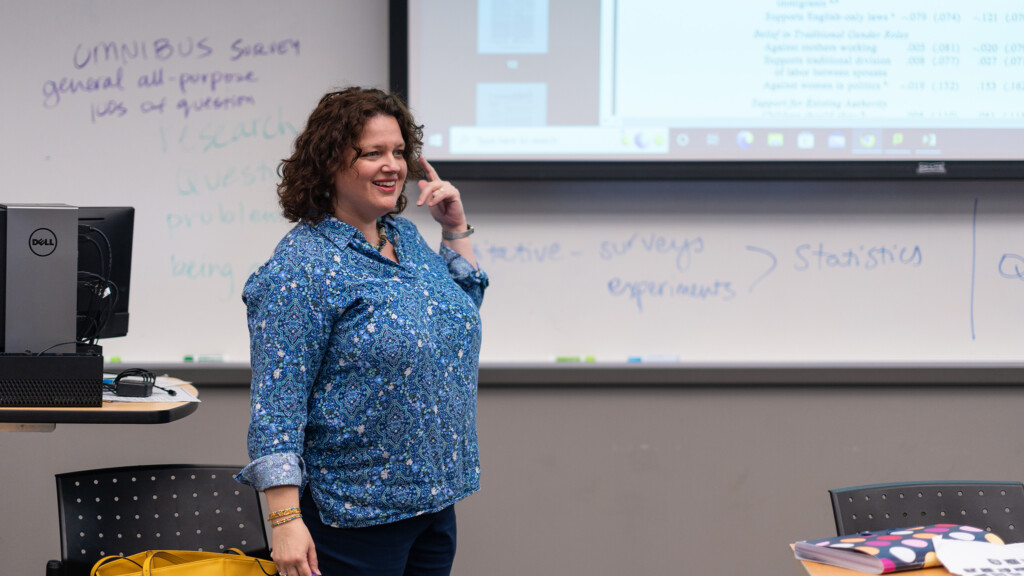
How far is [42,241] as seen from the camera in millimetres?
1804

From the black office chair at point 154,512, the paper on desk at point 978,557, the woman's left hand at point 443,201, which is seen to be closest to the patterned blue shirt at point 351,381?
the woman's left hand at point 443,201

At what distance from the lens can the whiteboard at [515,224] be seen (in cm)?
248

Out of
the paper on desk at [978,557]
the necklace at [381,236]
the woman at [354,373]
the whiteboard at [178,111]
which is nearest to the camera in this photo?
the paper on desk at [978,557]

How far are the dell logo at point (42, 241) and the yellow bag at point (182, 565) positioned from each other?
0.64 metres

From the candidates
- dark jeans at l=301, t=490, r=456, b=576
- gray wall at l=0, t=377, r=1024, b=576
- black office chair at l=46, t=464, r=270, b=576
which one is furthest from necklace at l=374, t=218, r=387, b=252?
gray wall at l=0, t=377, r=1024, b=576

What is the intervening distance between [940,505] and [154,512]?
5.17 feet

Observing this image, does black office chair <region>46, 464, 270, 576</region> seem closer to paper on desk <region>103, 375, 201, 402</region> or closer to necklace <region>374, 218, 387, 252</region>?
paper on desk <region>103, 375, 201, 402</region>

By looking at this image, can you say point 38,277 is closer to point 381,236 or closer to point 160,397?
point 160,397

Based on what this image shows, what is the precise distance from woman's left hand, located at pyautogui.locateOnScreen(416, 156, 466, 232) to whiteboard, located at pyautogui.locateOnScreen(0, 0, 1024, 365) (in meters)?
0.67

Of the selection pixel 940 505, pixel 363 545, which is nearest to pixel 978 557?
pixel 940 505

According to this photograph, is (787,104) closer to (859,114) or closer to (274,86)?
(859,114)

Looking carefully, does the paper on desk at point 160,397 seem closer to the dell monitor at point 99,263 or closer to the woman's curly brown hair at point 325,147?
the dell monitor at point 99,263

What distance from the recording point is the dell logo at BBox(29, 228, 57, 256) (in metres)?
1.80

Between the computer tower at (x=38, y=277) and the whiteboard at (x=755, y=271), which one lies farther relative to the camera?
the whiteboard at (x=755, y=271)
